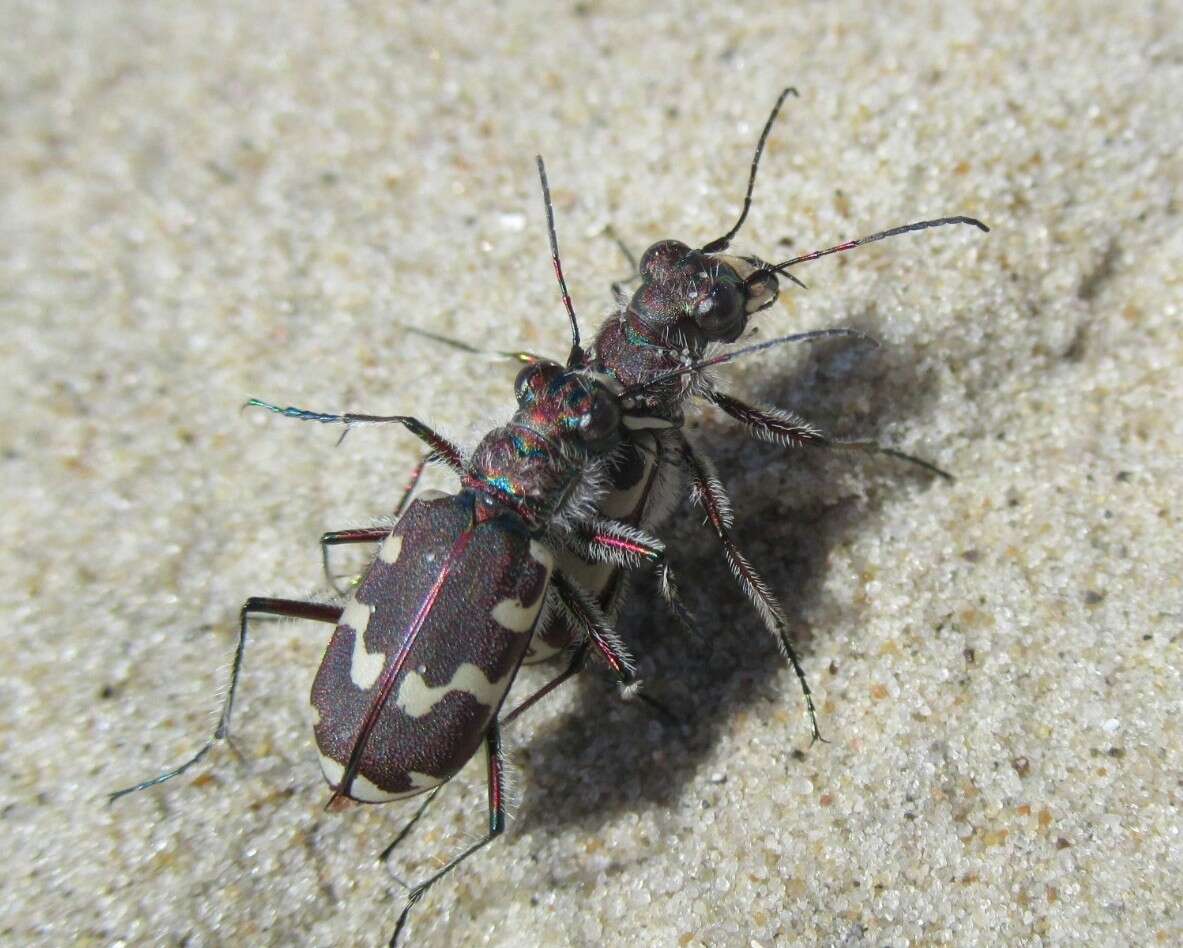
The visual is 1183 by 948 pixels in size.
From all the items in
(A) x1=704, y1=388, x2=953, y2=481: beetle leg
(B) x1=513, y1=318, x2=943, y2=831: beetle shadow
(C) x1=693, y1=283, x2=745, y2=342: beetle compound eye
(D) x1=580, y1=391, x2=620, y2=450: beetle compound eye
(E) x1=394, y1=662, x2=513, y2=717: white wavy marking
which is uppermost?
(C) x1=693, y1=283, x2=745, y2=342: beetle compound eye

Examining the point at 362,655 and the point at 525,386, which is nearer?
the point at 362,655

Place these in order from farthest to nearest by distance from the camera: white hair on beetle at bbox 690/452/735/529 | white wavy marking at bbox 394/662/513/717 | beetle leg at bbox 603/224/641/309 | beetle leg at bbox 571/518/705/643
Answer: beetle leg at bbox 603/224/641/309 → white hair on beetle at bbox 690/452/735/529 → beetle leg at bbox 571/518/705/643 → white wavy marking at bbox 394/662/513/717

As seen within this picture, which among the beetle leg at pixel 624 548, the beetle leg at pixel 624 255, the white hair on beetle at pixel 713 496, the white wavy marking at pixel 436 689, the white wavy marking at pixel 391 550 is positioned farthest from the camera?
the beetle leg at pixel 624 255

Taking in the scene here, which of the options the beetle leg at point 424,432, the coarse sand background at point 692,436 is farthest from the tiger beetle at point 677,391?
the beetle leg at point 424,432

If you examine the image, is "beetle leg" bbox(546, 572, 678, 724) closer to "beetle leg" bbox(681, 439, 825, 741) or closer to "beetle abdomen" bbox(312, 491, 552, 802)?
"beetle abdomen" bbox(312, 491, 552, 802)

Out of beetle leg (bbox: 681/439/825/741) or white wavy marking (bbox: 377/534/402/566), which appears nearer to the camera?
white wavy marking (bbox: 377/534/402/566)

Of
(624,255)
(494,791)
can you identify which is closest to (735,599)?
(494,791)

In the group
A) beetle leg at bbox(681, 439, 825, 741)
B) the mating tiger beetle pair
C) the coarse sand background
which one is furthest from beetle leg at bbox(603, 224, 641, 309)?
beetle leg at bbox(681, 439, 825, 741)

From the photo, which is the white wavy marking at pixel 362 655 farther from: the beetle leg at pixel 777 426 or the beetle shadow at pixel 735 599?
the beetle leg at pixel 777 426

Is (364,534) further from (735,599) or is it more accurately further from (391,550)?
(735,599)
